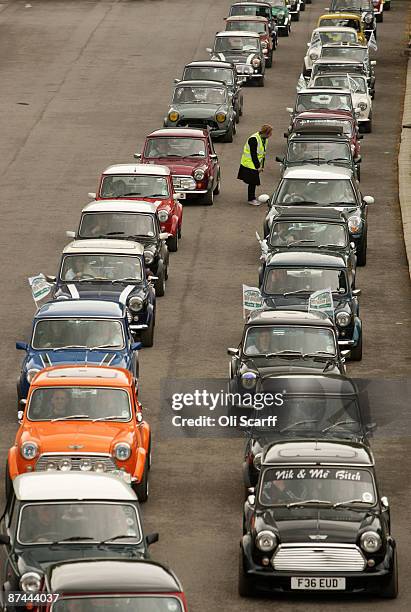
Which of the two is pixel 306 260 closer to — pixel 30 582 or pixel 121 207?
pixel 121 207

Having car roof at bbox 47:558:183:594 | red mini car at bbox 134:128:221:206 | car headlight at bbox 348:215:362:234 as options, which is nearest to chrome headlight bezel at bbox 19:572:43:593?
car roof at bbox 47:558:183:594

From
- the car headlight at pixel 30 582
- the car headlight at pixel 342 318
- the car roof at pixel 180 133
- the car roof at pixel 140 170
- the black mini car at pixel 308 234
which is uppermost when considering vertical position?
the car headlight at pixel 30 582

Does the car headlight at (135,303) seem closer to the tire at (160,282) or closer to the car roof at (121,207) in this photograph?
the tire at (160,282)

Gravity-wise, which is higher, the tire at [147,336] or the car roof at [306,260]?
the car roof at [306,260]

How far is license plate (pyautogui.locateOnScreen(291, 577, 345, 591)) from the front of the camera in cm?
1752

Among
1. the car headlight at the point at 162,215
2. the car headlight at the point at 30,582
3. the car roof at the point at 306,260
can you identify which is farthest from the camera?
the car headlight at the point at 162,215

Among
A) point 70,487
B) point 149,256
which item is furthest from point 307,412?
point 149,256

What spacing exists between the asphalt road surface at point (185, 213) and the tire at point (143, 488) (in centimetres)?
12

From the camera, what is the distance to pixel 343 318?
27.5 m

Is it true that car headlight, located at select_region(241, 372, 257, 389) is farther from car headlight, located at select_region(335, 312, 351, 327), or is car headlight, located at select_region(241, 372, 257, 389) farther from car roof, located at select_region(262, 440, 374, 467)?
car roof, located at select_region(262, 440, 374, 467)

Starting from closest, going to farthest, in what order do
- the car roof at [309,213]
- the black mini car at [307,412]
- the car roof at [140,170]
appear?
1. the black mini car at [307,412]
2. the car roof at [309,213]
3. the car roof at [140,170]

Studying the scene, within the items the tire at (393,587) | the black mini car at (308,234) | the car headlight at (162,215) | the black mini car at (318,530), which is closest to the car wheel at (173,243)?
the car headlight at (162,215)

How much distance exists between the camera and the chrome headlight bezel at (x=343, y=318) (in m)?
27.4

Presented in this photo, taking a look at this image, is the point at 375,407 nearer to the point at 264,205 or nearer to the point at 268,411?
the point at 268,411
